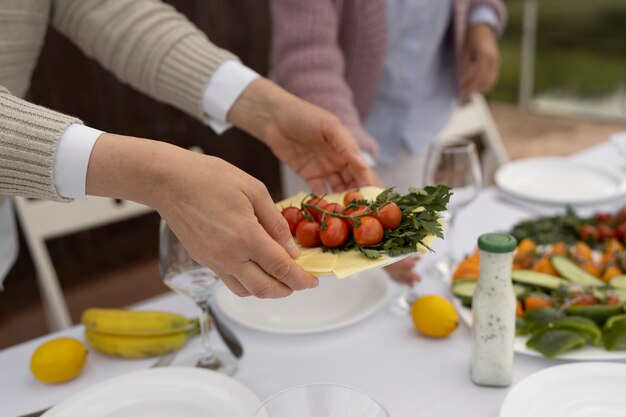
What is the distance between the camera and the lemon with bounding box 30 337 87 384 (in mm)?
916

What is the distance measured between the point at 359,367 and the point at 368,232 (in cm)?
25

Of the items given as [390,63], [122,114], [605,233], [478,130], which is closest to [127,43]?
[390,63]

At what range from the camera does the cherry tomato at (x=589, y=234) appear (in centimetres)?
124

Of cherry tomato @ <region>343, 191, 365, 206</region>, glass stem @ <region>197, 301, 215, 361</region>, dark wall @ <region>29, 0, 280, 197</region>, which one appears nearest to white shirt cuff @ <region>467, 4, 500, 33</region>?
cherry tomato @ <region>343, 191, 365, 206</region>

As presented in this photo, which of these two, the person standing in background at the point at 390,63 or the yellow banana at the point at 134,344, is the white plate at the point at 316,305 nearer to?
the yellow banana at the point at 134,344

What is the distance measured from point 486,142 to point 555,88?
3.53m

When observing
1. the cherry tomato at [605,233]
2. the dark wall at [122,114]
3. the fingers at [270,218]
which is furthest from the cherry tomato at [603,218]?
the dark wall at [122,114]

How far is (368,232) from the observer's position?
0.80 m

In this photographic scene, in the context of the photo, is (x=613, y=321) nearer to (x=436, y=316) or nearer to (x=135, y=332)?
(x=436, y=316)

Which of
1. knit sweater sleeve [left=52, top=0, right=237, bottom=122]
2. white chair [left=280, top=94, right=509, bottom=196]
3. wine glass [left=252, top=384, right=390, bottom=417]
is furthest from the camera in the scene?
white chair [left=280, top=94, right=509, bottom=196]

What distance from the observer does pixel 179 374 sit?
866 millimetres

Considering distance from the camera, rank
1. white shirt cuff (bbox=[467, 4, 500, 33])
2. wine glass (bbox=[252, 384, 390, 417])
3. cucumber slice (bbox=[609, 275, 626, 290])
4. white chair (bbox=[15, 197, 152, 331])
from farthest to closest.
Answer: white shirt cuff (bbox=[467, 4, 500, 33])
white chair (bbox=[15, 197, 152, 331])
cucumber slice (bbox=[609, 275, 626, 290])
wine glass (bbox=[252, 384, 390, 417])

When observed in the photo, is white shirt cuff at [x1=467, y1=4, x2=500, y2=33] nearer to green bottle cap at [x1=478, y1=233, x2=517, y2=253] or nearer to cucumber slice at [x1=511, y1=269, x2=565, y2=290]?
cucumber slice at [x1=511, y1=269, x2=565, y2=290]

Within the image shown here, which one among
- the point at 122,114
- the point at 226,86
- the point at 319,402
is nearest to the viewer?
the point at 319,402
